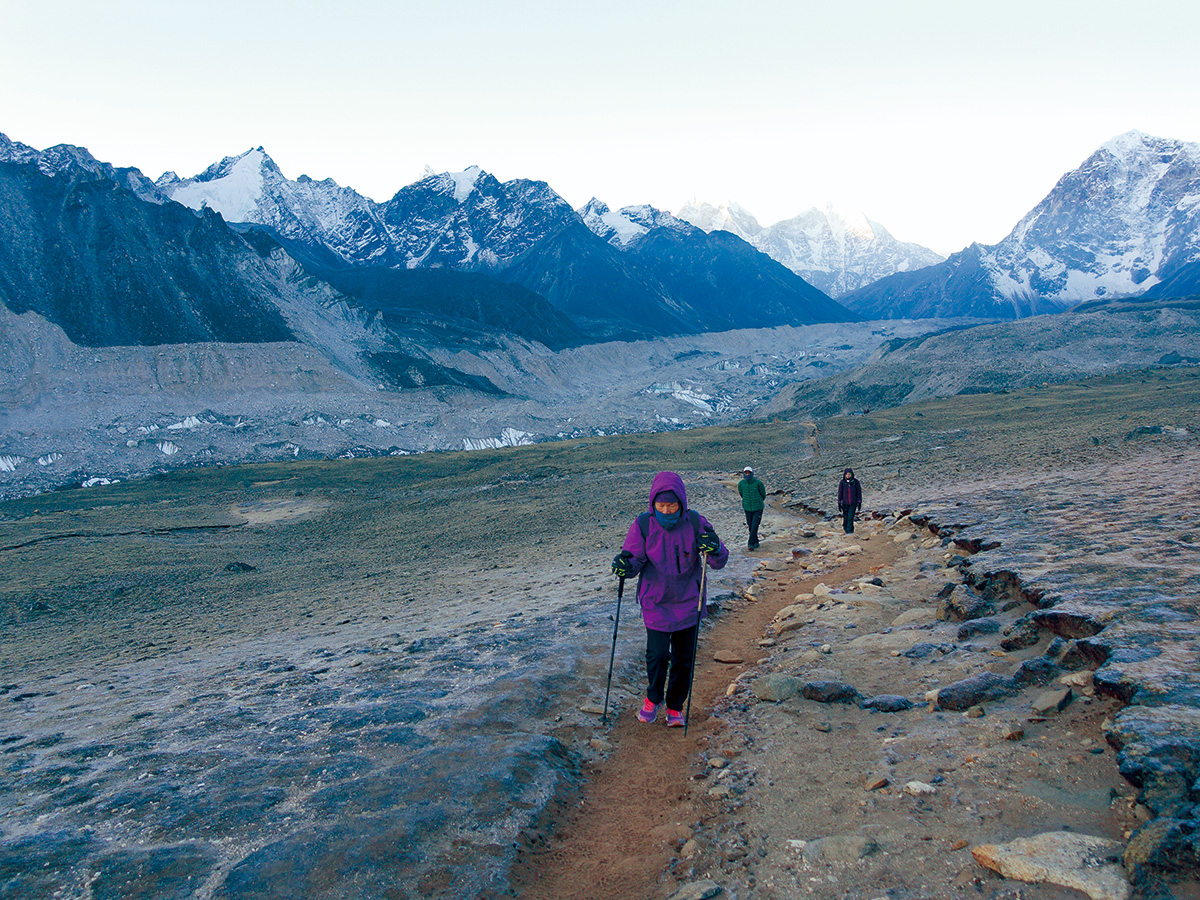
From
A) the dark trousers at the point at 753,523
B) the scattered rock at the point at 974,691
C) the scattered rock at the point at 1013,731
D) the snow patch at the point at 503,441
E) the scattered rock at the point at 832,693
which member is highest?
the scattered rock at the point at 1013,731

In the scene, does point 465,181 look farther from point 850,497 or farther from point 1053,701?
point 1053,701

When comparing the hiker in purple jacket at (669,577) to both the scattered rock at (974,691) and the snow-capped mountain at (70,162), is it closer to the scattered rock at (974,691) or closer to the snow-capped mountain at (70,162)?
the scattered rock at (974,691)

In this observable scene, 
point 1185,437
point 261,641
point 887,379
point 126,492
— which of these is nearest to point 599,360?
point 887,379

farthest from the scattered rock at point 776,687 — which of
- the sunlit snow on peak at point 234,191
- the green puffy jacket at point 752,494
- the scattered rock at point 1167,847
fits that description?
the sunlit snow on peak at point 234,191

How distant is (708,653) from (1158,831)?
14.8 ft

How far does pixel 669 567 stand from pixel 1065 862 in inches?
117

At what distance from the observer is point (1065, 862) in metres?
2.96

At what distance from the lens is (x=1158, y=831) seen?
9.50ft

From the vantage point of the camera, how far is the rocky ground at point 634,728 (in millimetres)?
3455

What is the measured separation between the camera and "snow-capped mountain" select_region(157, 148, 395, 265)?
144m

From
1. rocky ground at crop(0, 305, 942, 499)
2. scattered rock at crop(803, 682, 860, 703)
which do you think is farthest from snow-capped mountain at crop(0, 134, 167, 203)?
scattered rock at crop(803, 682, 860, 703)

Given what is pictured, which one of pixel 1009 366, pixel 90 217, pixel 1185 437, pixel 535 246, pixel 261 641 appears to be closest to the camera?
pixel 261 641

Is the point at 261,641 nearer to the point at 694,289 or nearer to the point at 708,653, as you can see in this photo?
the point at 708,653

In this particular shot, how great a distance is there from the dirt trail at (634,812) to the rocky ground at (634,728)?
1.0 inches
